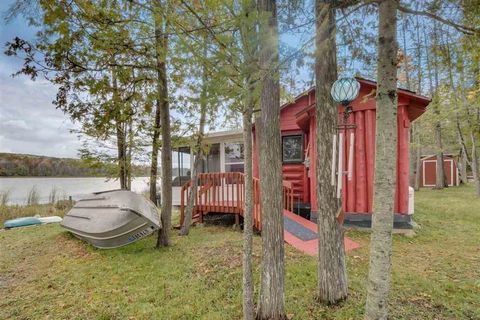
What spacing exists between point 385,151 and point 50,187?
15.9 metres

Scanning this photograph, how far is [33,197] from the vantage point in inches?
493

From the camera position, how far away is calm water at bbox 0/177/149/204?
39.5ft

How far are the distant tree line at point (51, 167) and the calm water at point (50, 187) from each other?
2.77 ft

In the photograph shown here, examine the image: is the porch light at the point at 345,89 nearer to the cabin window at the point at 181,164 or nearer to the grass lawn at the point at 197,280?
the grass lawn at the point at 197,280

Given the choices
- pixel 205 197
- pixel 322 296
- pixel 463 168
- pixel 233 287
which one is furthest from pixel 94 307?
pixel 463 168

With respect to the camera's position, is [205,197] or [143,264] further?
→ [205,197]

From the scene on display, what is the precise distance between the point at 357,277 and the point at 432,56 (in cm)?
283

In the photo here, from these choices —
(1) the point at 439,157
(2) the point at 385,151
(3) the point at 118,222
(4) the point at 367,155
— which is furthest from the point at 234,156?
(1) the point at 439,157

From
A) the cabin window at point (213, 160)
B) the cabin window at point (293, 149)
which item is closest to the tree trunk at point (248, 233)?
the cabin window at point (293, 149)

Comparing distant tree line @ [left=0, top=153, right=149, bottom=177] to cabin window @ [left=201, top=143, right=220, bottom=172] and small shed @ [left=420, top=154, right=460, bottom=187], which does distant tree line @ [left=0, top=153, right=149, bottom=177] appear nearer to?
cabin window @ [left=201, top=143, right=220, bottom=172]

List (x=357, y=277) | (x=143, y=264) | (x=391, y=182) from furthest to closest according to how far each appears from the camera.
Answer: (x=143, y=264) → (x=357, y=277) → (x=391, y=182)

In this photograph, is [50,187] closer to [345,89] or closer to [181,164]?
[181,164]

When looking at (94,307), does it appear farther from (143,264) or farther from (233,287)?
(233,287)

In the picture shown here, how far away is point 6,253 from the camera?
5.86 meters
